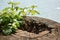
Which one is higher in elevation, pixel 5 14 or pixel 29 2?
pixel 5 14

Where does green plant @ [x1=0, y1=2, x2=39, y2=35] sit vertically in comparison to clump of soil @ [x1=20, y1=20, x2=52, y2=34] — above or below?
above

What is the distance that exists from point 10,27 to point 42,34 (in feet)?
0.73

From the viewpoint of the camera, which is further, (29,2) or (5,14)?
(29,2)

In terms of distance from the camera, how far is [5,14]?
1.21 metres

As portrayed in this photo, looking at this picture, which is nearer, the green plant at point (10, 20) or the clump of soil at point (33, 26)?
the green plant at point (10, 20)

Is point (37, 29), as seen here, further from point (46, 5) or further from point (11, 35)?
point (46, 5)

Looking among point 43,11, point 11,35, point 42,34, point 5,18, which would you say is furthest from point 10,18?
point 43,11

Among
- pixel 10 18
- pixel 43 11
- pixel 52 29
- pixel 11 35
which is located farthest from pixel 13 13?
pixel 43 11

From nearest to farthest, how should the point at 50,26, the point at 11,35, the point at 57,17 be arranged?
the point at 11,35, the point at 50,26, the point at 57,17

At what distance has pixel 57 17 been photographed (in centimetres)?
238

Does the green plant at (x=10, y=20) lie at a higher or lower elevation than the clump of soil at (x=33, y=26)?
higher

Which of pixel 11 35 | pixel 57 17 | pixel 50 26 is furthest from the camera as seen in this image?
pixel 57 17

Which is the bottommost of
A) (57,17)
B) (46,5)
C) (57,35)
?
(57,17)

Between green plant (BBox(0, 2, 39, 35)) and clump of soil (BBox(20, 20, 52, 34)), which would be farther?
clump of soil (BBox(20, 20, 52, 34))
